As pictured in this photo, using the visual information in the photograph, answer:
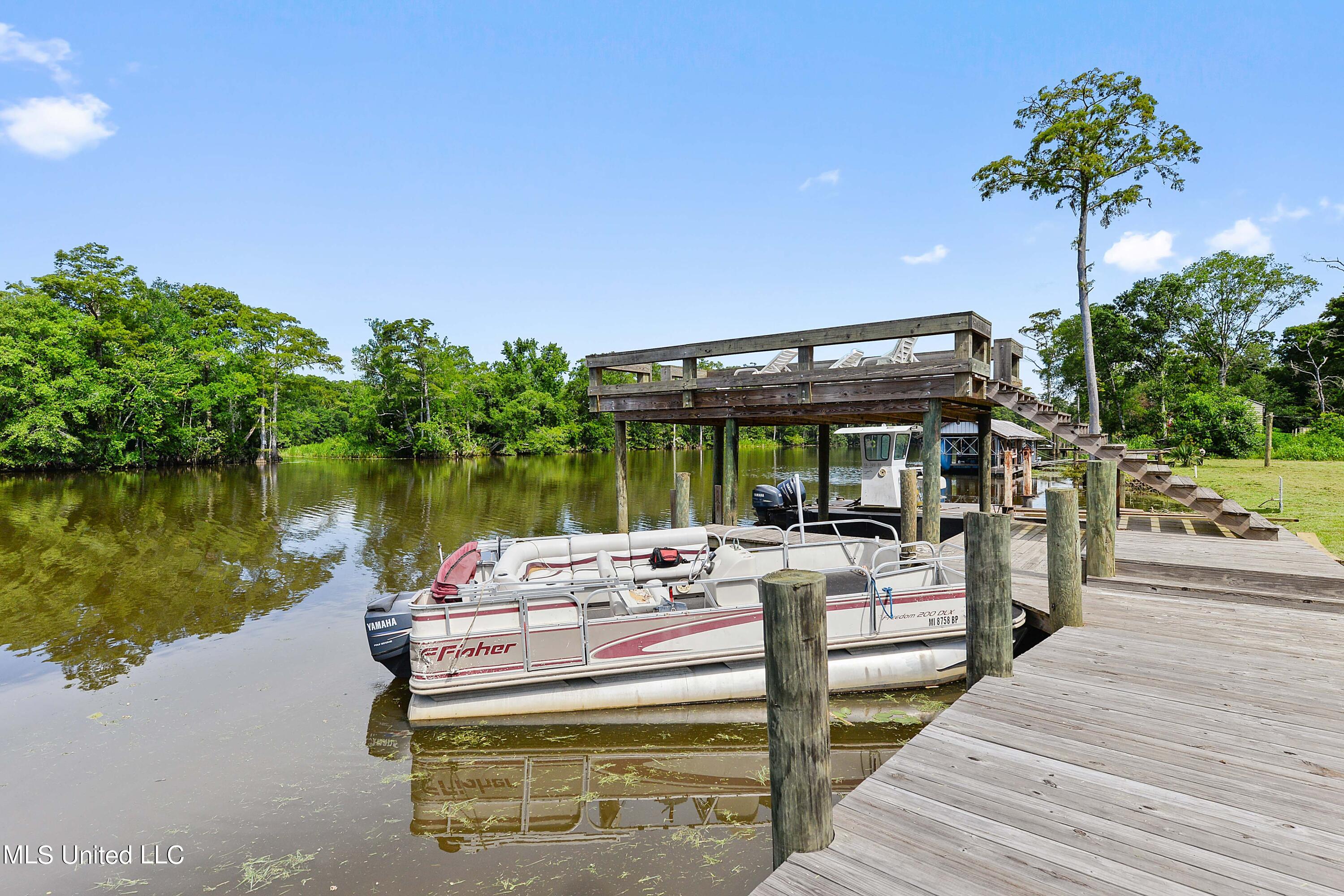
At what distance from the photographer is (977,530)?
4.42 meters

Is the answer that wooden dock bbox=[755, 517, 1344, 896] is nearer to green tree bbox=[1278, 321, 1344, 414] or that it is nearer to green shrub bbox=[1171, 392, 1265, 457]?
green shrub bbox=[1171, 392, 1265, 457]

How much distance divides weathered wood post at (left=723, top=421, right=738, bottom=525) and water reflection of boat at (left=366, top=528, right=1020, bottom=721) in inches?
140

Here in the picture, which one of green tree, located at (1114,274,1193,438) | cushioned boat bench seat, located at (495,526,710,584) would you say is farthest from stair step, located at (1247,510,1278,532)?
green tree, located at (1114,274,1193,438)

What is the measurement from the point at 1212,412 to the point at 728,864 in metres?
34.3

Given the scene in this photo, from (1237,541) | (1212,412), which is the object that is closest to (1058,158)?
(1212,412)

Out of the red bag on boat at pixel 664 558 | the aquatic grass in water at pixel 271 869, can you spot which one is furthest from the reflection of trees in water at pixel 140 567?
the red bag on boat at pixel 664 558

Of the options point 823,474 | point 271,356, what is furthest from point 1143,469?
point 271,356

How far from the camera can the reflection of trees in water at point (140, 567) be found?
1010 centimetres

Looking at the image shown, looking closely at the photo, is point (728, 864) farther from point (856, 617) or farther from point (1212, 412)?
point (1212, 412)

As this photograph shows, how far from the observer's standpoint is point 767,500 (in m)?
16.2

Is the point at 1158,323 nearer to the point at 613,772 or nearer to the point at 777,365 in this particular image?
the point at 777,365

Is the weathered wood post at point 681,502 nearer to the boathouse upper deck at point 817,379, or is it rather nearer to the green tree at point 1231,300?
the boathouse upper deck at point 817,379

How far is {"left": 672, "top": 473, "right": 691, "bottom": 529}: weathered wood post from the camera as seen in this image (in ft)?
43.1

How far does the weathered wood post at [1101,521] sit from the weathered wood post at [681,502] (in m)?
7.20
